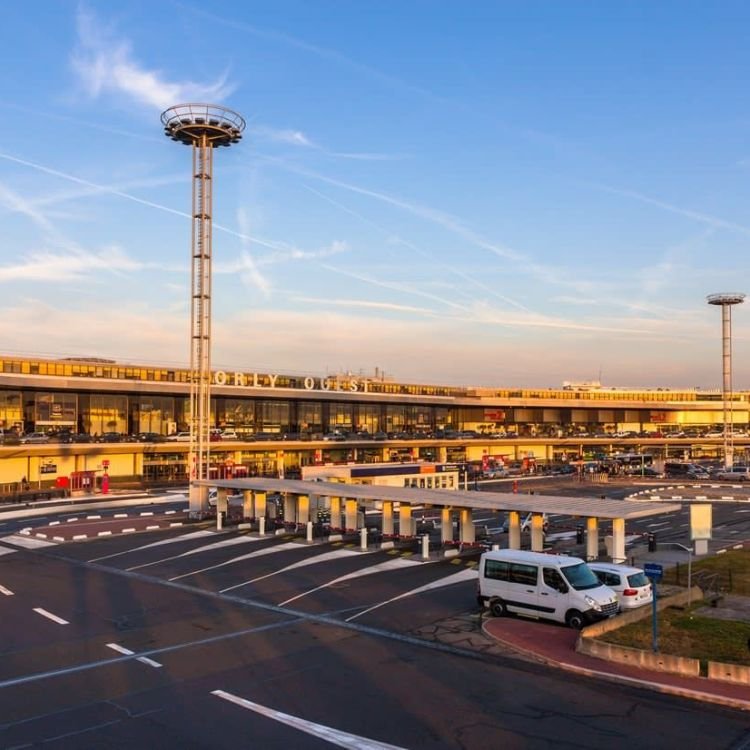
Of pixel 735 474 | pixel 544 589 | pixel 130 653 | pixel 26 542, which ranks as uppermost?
pixel 544 589

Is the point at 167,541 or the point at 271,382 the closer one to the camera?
the point at 167,541

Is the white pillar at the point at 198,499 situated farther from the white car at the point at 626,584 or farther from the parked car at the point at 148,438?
the parked car at the point at 148,438

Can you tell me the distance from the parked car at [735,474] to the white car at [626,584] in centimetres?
6833

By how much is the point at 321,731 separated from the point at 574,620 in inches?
403

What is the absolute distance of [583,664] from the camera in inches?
734

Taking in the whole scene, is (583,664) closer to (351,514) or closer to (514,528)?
(514,528)

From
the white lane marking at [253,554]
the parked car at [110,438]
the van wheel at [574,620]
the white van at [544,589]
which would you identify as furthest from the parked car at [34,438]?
the van wheel at [574,620]

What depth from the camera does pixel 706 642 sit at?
791 inches

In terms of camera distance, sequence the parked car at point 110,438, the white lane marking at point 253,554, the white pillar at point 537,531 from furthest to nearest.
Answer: the parked car at point 110,438
the white pillar at point 537,531
the white lane marking at point 253,554

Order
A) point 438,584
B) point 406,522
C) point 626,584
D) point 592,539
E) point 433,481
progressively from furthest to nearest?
point 433,481 → point 406,522 → point 592,539 → point 438,584 → point 626,584

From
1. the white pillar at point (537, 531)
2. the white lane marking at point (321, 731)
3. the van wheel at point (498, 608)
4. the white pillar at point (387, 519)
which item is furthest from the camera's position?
the white pillar at point (387, 519)

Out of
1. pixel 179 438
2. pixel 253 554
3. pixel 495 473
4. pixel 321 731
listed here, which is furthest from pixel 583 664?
pixel 495 473

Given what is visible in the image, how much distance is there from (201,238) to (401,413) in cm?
6950

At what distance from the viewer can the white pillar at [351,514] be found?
139 feet
